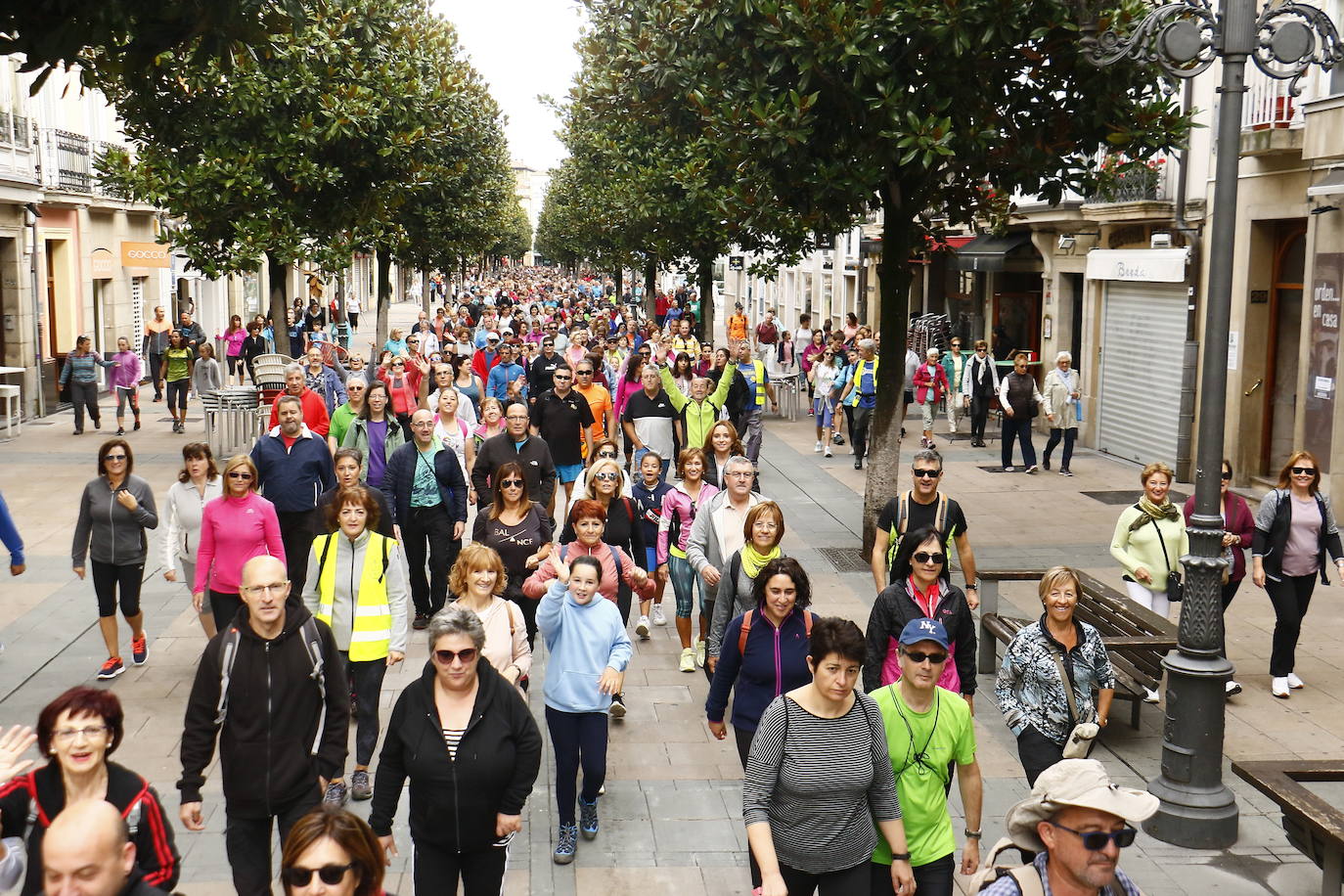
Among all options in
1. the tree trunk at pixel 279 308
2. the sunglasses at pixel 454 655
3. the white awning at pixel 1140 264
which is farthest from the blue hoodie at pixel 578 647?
the tree trunk at pixel 279 308

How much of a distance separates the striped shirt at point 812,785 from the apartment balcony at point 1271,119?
1273 cm

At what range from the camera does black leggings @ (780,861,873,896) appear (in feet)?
16.4

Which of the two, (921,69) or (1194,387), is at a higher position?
(921,69)

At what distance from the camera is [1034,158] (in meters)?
12.5

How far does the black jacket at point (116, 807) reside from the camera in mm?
4387

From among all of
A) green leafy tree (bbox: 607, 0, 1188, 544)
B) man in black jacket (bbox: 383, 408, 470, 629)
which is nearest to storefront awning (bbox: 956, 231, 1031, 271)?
green leafy tree (bbox: 607, 0, 1188, 544)

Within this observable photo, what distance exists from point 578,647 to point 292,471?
14.0ft

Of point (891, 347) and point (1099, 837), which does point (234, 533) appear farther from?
point (891, 347)

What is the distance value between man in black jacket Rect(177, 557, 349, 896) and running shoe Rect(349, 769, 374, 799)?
1801 millimetres

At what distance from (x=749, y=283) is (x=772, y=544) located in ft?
162

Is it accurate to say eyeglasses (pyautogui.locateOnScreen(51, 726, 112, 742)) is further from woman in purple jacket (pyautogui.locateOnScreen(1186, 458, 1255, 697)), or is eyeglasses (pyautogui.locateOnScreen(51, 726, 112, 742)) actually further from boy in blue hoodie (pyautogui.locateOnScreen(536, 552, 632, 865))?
woman in purple jacket (pyautogui.locateOnScreen(1186, 458, 1255, 697))

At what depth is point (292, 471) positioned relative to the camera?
10.3 m

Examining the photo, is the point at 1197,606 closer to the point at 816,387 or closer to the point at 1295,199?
the point at 1295,199

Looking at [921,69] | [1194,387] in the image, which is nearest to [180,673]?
[921,69]
